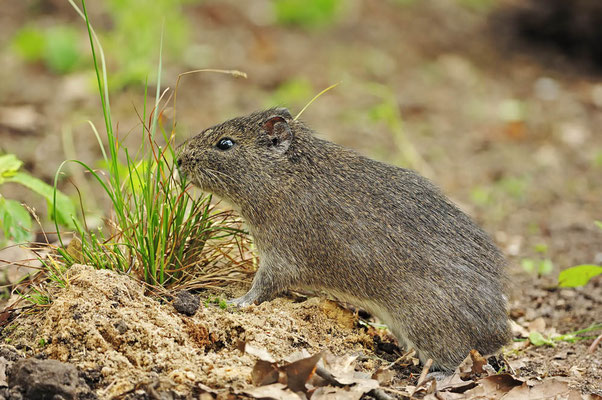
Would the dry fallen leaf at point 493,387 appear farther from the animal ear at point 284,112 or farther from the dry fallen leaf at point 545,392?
the animal ear at point 284,112

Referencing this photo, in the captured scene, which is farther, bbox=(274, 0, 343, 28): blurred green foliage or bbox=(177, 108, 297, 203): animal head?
bbox=(274, 0, 343, 28): blurred green foliage

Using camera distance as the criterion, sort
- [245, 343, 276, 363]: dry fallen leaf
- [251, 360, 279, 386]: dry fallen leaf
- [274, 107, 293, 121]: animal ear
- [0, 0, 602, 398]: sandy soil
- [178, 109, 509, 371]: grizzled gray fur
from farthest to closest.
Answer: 1. [274, 107, 293, 121]: animal ear
2. [178, 109, 509, 371]: grizzled gray fur
3. [0, 0, 602, 398]: sandy soil
4. [245, 343, 276, 363]: dry fallen leaf
5. [251, 360, 279, 386]: dry fallen leaf

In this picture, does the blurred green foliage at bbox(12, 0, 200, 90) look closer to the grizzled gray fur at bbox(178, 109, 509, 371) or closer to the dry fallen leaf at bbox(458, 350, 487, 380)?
the grizzled gray fur at bbox(178, 109, 509, 371)

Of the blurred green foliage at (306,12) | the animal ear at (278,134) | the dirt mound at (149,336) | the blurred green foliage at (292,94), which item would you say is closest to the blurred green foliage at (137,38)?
the blurred green foliage at (292,94)

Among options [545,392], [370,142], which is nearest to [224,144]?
[545,392]

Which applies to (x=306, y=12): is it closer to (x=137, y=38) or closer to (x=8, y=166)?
(x=137, y=38)

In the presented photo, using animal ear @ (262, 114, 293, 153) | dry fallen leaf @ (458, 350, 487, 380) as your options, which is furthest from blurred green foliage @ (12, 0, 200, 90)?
dry fallen leaf @ (458, 350, 487, 380)

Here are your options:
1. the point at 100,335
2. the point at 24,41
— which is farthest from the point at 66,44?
the point at 100,335
